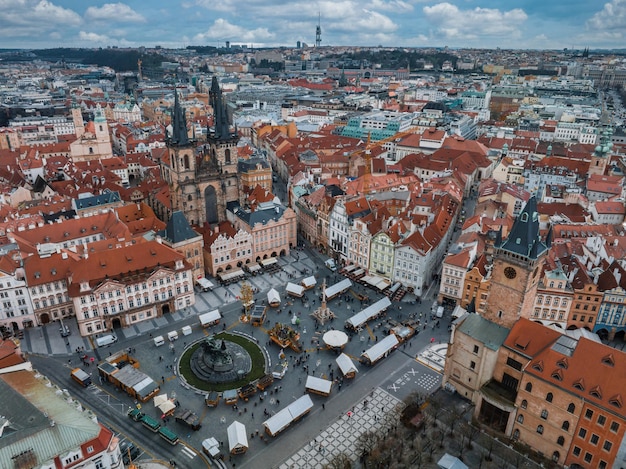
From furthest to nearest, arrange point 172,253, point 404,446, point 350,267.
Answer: point 350,267 < point 172,253 < point 404,446

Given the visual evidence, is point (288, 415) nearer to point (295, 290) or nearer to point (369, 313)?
point (369, 313)

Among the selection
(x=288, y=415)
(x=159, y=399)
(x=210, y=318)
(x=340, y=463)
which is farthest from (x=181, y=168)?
(x=340, y=463)

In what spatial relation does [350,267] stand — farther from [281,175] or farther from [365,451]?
[281,175]

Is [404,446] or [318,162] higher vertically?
[318,162]

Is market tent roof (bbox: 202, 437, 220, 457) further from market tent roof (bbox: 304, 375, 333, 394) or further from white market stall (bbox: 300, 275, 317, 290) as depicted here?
white market stall (bbox: 300, 275, 317, 290)

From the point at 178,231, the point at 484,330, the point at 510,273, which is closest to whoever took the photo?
the point at 510,273

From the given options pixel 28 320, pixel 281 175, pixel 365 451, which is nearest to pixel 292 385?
pixel 365 451
